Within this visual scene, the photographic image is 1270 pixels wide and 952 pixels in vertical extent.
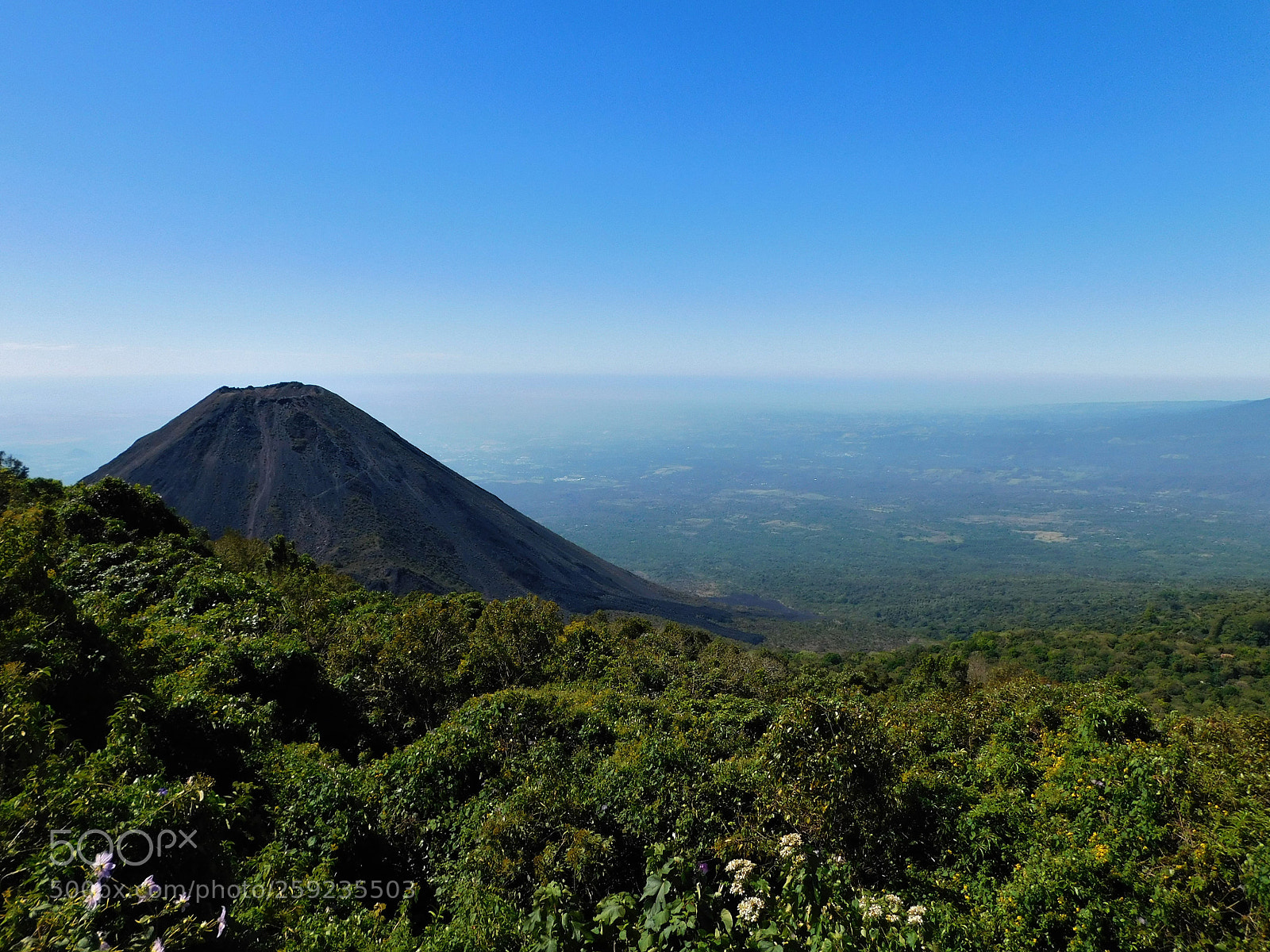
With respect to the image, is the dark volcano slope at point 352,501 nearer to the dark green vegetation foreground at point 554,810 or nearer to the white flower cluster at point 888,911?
the dark green vegetation foreground at point 554,810

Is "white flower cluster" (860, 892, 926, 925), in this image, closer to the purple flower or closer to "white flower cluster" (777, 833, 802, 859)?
"white flower cluster" (777, 833, 802, 859)

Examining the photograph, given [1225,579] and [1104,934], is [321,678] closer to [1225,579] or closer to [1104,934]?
[1104,934]

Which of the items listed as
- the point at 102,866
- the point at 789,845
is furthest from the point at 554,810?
the point at 102,866

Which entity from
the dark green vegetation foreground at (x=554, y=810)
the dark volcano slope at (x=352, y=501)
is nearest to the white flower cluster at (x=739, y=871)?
the dark green vegetation foreground at (x=554, y=810)

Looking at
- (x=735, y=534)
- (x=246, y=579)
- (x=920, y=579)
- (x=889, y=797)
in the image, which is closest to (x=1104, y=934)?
(x=889, y=797)

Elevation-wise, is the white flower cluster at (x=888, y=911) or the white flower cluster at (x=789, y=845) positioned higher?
the white flower cluster at (x=888, y=911)

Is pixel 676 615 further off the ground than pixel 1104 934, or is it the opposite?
pixel 1104 934
